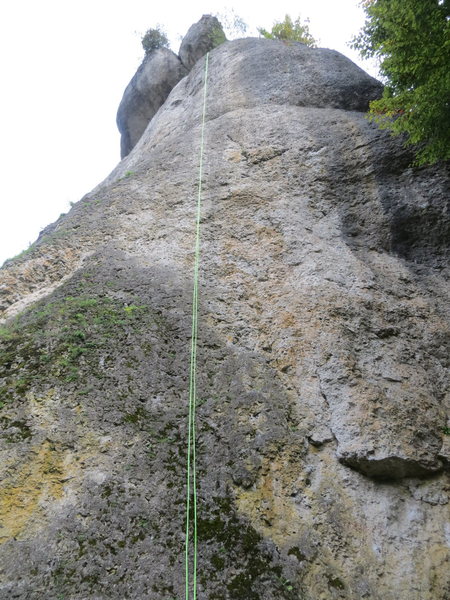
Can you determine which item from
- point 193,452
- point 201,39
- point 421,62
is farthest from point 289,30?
point 193,452

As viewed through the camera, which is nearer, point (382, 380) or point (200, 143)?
point (382, 380)

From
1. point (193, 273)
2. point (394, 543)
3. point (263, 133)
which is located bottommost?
point (394, 543)

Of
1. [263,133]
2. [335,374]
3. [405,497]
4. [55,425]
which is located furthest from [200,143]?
[405,497]

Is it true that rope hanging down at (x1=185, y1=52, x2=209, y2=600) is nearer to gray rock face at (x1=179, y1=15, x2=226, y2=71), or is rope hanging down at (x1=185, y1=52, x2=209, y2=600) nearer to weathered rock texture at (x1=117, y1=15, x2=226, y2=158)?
gray rock face at (x1=179, y1=15, x2=226, y2=71)

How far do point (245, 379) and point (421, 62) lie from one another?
499cm

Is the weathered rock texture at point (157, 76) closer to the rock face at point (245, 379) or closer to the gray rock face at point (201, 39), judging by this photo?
the gray rock face at point (201, 39)

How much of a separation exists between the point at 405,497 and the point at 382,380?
130 cm

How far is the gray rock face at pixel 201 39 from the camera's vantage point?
1491 centimetres

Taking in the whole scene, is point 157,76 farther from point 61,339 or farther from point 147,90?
point 61,339

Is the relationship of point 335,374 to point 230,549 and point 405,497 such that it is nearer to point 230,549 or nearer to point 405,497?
point 405,497

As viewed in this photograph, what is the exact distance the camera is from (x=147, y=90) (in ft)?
53.4

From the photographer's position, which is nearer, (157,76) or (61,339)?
(61,339)

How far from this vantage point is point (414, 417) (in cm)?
472

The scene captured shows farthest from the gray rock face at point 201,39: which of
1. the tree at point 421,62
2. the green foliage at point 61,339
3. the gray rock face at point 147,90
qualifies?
the green foliage at point 61,339
